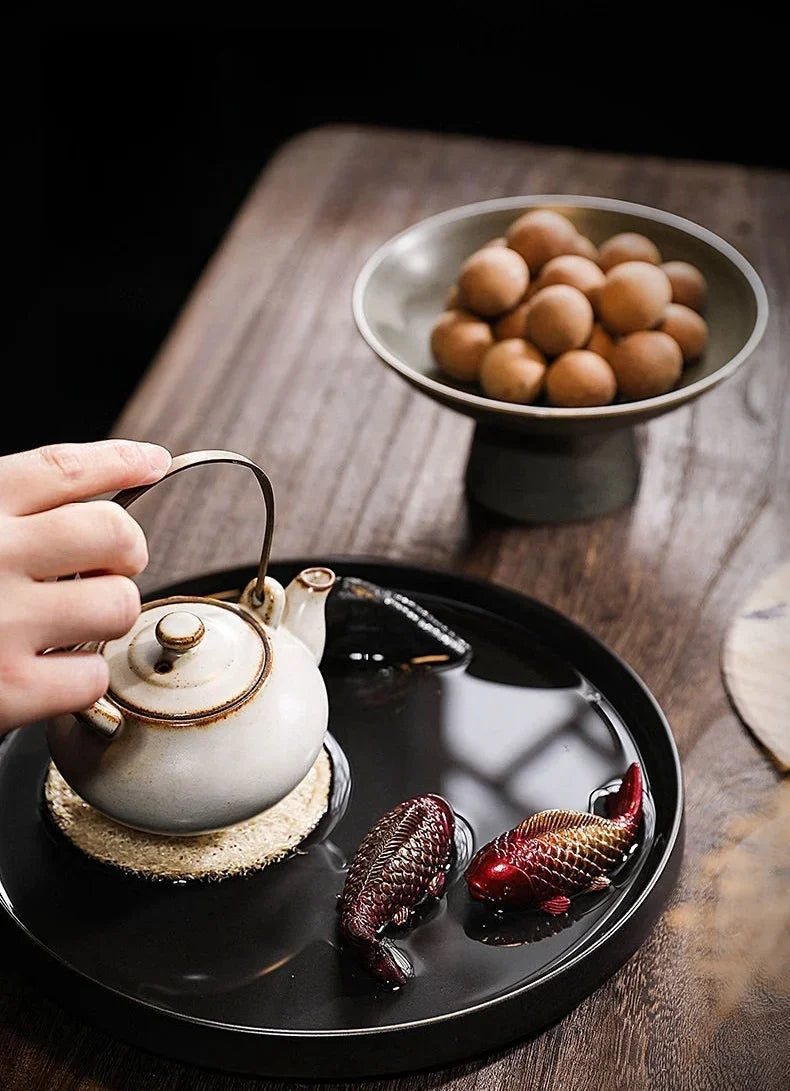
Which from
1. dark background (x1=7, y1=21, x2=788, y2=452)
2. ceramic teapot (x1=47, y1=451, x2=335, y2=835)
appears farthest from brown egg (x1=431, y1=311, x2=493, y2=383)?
dark background (x1=7, y1=21, x2=788, y2=452)

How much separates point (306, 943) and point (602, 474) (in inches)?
19.8

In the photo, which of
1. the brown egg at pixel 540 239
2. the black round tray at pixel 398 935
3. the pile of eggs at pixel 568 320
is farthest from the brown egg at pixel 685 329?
the black round tray at pixel 398 935

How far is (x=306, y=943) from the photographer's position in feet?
2.15

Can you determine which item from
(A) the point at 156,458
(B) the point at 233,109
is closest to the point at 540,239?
(A) the point at 156,458

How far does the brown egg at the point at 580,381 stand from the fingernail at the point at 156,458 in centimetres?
40

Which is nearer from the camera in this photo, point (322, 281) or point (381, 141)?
point (322, 281)

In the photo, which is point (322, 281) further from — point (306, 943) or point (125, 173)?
point (125, 173)

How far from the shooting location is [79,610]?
1.94 feet

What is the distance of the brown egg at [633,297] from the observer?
0.95 metres

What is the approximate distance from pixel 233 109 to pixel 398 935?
7.86ft

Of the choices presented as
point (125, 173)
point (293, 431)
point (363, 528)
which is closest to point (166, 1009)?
point (363, 528)

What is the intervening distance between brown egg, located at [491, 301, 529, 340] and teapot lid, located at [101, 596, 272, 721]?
42 centimetres

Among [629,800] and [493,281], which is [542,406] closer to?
[493,281]

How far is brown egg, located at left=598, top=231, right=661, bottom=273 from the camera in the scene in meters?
1.00
